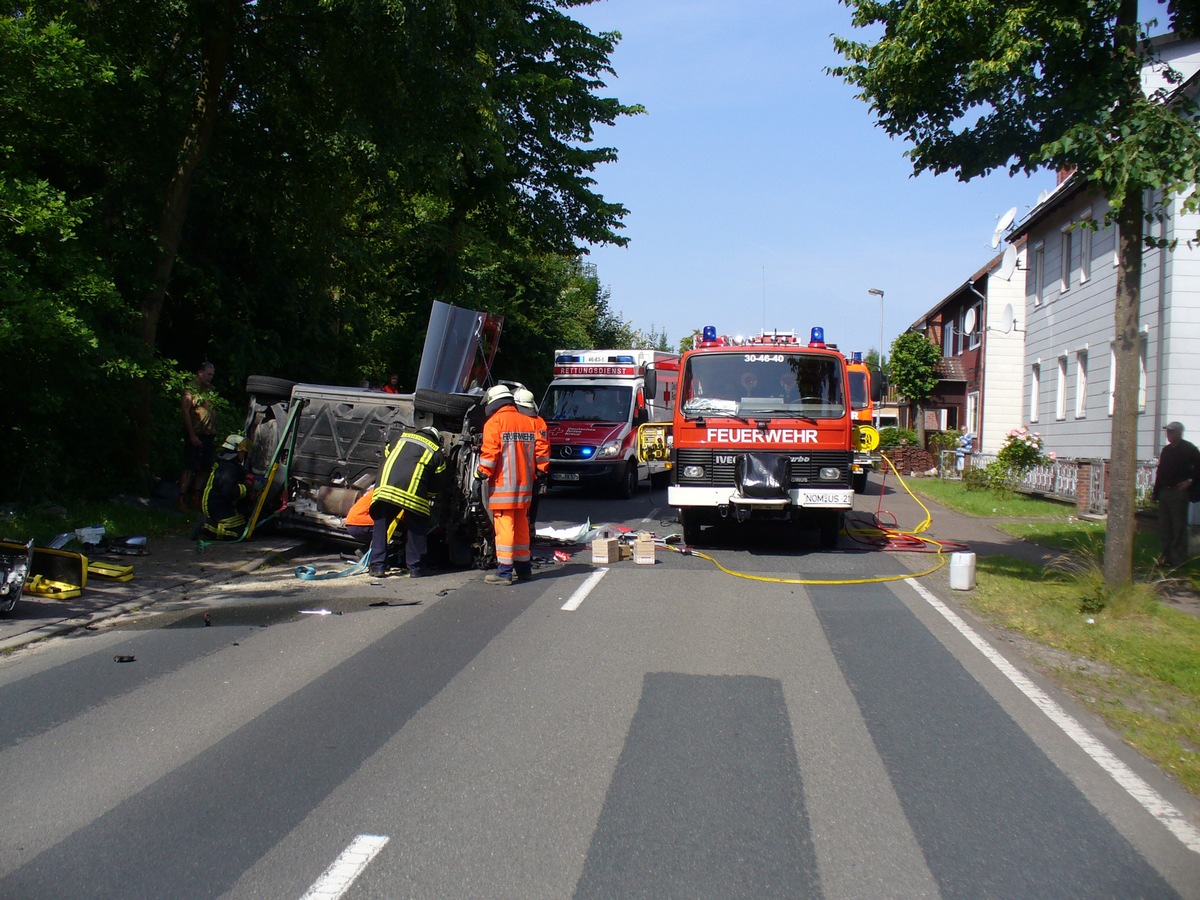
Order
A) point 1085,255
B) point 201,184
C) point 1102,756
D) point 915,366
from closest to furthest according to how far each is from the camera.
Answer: point 1102,756 → point 201,184 → point 1085,255 → point 915,366

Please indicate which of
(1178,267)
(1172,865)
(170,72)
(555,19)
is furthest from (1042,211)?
(1172,865)

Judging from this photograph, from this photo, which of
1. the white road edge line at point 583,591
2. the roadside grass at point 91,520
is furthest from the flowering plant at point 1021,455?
the roadside grass at point 91,520

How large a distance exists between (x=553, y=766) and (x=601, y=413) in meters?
16.1

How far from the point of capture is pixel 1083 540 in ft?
47.2

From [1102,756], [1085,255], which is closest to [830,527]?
[1102,756]

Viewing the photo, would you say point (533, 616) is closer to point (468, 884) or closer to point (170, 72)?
point (468, 884)

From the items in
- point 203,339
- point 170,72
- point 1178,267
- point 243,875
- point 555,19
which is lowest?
point 243,875

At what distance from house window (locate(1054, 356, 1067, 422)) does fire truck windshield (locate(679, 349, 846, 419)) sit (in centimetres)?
1391

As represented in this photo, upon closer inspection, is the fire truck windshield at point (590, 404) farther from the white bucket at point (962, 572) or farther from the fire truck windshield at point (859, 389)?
the white bucket at point (962, 572)

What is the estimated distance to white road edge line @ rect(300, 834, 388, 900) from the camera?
11.9 ft

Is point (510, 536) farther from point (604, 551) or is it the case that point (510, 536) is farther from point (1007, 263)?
point (1007, 263)

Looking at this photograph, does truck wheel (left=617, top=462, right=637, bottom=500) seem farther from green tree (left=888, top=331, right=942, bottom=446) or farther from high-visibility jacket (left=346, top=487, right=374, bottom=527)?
green tree (left=888, top=331, right=942, bottom=446)

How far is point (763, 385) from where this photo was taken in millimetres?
12812

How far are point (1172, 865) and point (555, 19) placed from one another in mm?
22805
